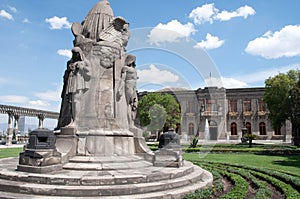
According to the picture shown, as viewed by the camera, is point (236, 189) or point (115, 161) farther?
point (115, 161)

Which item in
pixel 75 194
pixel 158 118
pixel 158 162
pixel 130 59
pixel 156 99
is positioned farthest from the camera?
pixel 156 99

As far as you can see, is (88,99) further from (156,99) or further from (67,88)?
(156,99)

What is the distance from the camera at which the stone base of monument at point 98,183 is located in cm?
655

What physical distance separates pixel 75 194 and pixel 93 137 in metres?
3.33

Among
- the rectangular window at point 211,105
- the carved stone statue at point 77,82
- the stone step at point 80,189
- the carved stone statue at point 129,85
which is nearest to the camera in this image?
the stone step at point 80,189

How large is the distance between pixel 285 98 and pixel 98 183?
32.5 meters

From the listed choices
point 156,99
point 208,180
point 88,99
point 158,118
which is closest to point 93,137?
point 88,99

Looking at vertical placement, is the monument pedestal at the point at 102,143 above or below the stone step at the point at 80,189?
above

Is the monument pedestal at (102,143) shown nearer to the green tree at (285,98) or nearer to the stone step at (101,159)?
the stone step at (101,159)

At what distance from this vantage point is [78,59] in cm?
1060

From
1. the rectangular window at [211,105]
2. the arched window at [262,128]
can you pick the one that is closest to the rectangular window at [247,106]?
the arched window at [262,128]

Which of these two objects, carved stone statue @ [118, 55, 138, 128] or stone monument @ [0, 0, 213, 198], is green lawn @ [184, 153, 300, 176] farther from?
carved stone statue @ [118, 55, 138, 128]

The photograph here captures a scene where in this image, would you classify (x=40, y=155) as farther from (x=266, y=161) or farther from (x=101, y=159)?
(x=266, y=161)

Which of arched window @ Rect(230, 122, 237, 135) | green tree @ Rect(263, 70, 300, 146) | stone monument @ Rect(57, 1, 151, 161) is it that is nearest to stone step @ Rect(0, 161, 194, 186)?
stone monument @ Rect(57, 1, 151, 161)
